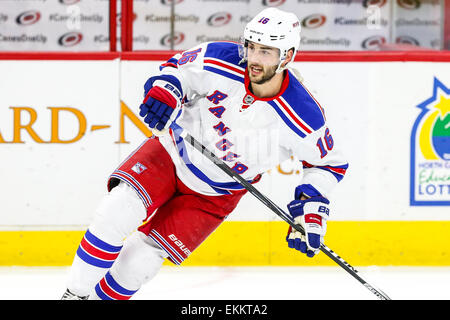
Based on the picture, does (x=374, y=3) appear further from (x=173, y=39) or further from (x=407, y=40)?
(x=173, y=39)

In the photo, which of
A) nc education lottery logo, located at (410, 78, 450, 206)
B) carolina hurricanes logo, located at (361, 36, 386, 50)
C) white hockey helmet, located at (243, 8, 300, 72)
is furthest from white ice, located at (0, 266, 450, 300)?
carolina hurricanes logo, located at (361, 36, 386, 50)

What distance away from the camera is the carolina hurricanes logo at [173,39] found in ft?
16.2

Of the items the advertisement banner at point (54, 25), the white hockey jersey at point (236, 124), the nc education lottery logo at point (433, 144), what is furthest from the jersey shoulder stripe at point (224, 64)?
the nc education lottery logo at point (433, 144)

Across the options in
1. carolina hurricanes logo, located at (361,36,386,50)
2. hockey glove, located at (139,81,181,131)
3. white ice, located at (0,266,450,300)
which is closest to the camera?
hockey glove, located at (139,81,181,131)

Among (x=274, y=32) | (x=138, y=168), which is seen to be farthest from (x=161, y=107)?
(x=274, y=32)

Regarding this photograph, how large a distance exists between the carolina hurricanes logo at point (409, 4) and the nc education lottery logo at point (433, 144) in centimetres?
132

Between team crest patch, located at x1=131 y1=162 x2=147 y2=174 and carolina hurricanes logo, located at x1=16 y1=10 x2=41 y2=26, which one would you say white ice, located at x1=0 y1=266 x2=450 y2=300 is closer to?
team crest patch, located at x1=131 y1=162 x2=147 y2=174

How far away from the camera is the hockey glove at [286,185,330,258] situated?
275 cm

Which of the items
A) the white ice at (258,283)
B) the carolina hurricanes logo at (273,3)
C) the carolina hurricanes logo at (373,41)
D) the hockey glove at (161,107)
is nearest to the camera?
the hockey glove at (161,107)

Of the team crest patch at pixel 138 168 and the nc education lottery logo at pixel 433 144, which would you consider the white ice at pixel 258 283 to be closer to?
the nc education lottery logo at pixel 433 144

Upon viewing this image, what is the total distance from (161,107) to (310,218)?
25.8 inches

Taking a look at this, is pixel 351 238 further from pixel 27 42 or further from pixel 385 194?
pixel 27 42

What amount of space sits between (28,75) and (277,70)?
166 cm

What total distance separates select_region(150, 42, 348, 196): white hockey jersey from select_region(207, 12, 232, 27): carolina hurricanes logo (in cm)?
253
